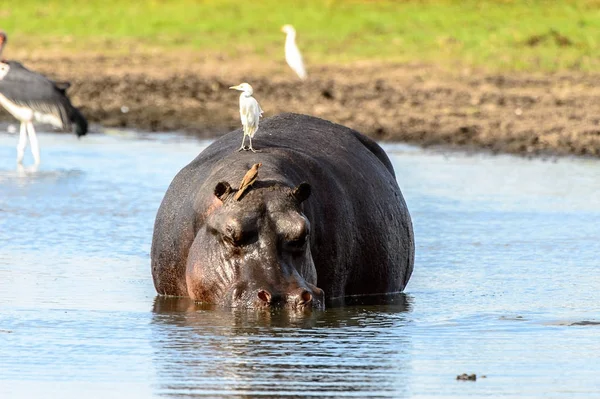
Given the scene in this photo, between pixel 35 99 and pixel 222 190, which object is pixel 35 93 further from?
pixel 222 190

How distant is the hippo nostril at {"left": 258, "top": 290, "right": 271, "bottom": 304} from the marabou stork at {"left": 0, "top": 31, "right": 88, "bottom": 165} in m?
9.25

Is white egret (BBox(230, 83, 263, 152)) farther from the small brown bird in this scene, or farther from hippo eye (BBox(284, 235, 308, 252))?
hippo eye (BBox(284, 235, 308, 252))

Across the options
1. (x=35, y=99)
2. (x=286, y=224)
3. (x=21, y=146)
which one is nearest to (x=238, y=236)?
(x=286, y=224)

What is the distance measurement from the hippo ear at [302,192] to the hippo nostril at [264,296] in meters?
0.53

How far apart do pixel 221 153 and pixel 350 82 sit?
11.3m

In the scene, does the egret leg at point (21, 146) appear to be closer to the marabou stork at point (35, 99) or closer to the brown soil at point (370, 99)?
the marabou stork at point (35, 99)

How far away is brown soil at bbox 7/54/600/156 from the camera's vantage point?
14797 millimetres

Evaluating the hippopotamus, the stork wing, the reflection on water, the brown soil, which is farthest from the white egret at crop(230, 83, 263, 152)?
the stork wing

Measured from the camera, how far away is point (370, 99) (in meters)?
17.0

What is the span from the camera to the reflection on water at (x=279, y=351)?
5.02 meters

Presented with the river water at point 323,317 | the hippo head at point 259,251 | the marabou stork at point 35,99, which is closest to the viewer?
the river water at point 323,317

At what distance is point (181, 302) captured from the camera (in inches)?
264

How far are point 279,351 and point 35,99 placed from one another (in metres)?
9.98

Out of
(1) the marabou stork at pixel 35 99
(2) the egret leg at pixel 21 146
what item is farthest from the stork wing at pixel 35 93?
(2) the egret leg at pixel 21 146
